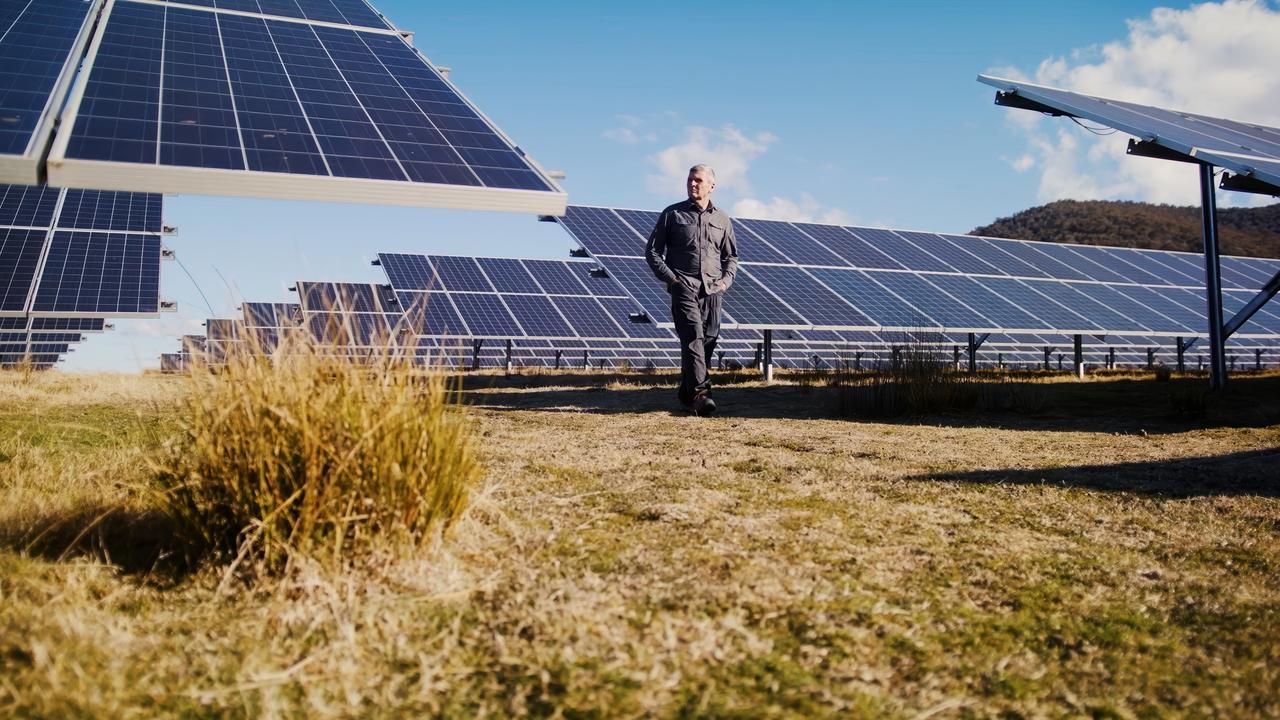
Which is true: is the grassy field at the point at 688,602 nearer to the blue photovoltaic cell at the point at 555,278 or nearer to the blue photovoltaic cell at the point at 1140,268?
the blue photovoltaic cell at the point at 555,278

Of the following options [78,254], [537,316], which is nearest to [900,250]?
[537,316]

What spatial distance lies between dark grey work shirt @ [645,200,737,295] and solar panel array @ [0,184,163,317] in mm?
9866

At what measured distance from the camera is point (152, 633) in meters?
2.12

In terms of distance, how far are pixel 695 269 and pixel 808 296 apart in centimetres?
712

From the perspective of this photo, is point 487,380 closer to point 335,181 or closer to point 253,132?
point 253,132

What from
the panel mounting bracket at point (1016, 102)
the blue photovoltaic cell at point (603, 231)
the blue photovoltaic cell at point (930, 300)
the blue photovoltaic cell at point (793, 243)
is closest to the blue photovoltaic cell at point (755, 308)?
the blue photovoltaic cell at point (930, 300)

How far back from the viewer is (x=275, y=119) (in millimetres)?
7492

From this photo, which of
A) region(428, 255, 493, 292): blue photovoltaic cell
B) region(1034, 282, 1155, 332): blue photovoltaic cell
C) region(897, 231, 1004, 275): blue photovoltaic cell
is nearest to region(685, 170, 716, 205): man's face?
region(1034, 282, 1155, 332): blue photovoltaic cell

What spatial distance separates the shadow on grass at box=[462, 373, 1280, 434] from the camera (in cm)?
766

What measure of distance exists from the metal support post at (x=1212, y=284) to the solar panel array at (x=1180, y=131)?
0.44 meters

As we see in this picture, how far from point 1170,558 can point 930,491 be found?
1.05m

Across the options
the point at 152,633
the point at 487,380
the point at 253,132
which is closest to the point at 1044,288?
the point at 487,380

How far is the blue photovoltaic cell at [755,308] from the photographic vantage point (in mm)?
12711

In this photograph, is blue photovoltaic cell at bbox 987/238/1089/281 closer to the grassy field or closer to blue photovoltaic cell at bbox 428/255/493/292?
blue photovoltaic cell at bbox 428/255/493/292
